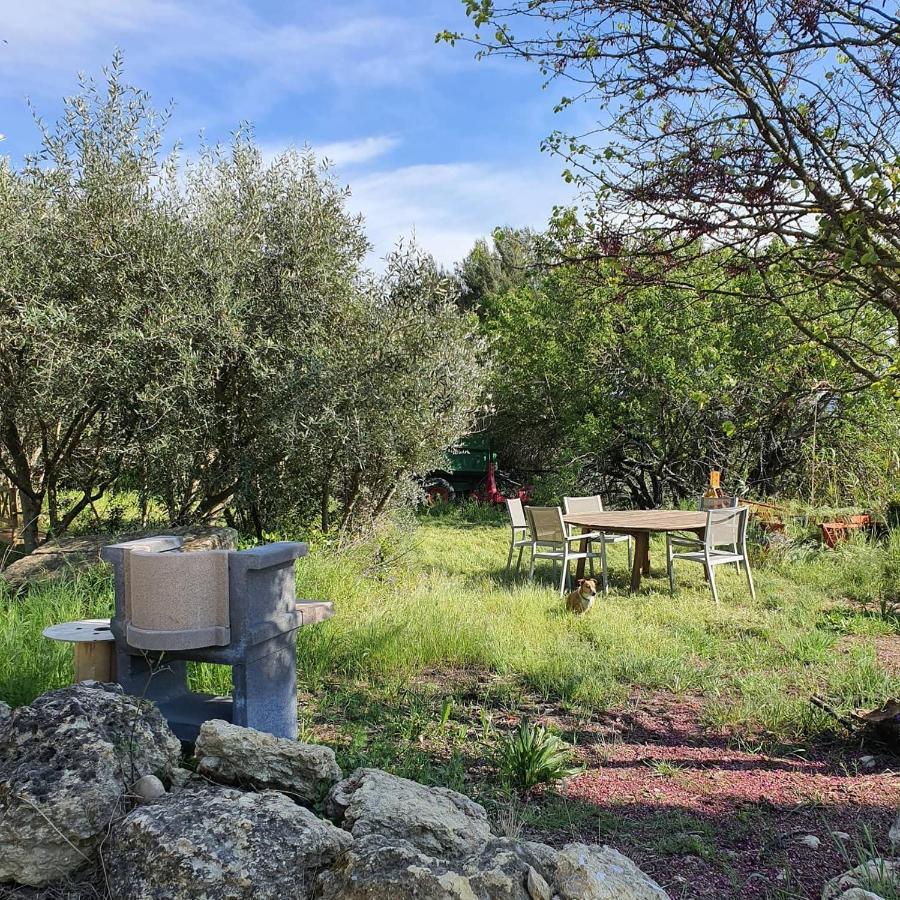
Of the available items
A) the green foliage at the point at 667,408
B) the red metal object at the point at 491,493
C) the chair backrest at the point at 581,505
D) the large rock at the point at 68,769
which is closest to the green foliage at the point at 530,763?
the large rock at the point at 68,769

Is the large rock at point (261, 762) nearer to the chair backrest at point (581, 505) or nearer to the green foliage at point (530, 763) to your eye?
the green foliage at point (530, 763)

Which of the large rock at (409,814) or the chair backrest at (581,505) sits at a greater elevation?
the chair backrest at (581,505)

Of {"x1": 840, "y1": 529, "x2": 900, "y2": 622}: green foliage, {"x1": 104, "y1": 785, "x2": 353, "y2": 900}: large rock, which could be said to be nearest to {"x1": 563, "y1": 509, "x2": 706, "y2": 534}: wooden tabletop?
{"x1": 840, "y1": 529, "x2": 900, "y2": 622}: green foliage

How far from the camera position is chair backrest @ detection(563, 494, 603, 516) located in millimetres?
9398

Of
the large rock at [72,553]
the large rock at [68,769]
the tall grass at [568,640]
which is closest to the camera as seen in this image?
the large rock at [68,769]

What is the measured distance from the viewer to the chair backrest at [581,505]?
940cm

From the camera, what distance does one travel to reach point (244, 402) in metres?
7.24

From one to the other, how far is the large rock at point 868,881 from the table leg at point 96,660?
2.92 meters

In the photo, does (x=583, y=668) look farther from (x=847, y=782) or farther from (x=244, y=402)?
(x=244, y=402)

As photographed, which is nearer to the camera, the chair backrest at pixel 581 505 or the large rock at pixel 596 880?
the large rock at pixel 596 880

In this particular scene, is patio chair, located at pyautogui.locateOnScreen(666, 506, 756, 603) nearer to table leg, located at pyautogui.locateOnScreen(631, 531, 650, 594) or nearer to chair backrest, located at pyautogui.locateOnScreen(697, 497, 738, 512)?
table leg, located at pyautogui.locateOnScreen(631, 531, 650, 594)

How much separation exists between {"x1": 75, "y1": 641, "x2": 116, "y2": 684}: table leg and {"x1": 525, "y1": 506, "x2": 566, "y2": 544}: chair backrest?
17.2ft

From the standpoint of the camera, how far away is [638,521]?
27.6ft

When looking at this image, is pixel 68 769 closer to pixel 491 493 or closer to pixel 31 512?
pixel 31 512
